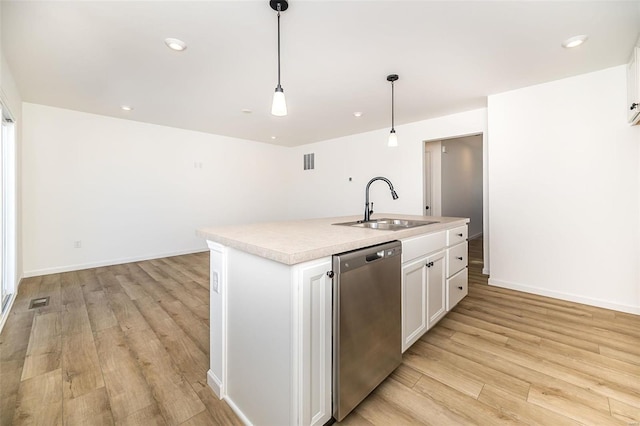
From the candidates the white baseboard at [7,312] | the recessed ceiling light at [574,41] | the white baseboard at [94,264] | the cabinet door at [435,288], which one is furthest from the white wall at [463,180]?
the white baseboard at [7,312]

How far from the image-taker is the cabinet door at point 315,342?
3.80 ft

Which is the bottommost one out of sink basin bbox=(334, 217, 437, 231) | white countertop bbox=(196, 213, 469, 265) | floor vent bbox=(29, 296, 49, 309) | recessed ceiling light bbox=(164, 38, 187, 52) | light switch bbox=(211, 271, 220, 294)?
floor vent bbox=(29, 296, 49, 309)

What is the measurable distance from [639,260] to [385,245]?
2875 mm

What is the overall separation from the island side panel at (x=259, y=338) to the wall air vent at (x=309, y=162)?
5.22 metres

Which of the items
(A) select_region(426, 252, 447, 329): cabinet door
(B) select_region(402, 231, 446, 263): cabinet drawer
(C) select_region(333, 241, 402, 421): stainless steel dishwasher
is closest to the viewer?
(C) select_region(333, 241, 402, 421): stainless steel dishwasher

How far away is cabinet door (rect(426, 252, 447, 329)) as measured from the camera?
209 centimetres

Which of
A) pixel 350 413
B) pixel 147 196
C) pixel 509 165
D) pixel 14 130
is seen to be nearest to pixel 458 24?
pixel 509 165

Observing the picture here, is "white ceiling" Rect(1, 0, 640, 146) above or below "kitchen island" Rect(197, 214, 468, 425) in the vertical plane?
above

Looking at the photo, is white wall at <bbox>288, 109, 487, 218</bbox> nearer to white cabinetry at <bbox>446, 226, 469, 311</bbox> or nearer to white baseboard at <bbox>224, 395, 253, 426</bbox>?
white cabinetry at <bbox>446, 226, 469, 311</bbox>

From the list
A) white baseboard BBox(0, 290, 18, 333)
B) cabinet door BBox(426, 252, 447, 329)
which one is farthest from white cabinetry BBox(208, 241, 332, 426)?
white baseboard BBox(0, 290, 18, 333)

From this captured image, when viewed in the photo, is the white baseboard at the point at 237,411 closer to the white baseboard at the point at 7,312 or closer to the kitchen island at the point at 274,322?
the kitchen island at the point at 274,322

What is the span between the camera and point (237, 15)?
6.15 feet

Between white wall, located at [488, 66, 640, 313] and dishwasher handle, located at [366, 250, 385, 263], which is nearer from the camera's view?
dishwasher handle, located at [366, 250, 385, 263]

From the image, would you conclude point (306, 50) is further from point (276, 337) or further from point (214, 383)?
point (214, 383)
